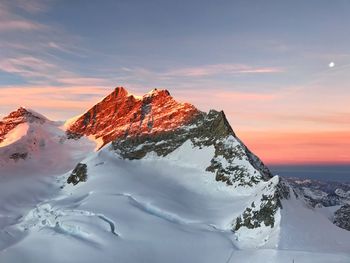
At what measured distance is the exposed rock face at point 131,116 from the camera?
13288 cm

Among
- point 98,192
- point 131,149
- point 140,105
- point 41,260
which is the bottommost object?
point 41,260

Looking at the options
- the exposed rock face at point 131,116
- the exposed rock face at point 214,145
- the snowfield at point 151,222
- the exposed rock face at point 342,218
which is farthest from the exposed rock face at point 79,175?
the exposed rock face at point 342,218

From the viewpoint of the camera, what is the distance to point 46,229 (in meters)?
82.4

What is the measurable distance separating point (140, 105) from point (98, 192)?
60.3 m

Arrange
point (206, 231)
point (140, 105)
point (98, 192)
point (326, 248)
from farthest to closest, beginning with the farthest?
1. point (140, 105)
2. point (98, 192)
3. point (206, 231)
4. point (326, 248)

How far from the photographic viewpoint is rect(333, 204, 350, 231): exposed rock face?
133750 millimetres

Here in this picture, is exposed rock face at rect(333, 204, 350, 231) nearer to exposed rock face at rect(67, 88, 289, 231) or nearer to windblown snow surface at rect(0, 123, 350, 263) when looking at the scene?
exposed rock face at rect(67, 88, 289, 231)

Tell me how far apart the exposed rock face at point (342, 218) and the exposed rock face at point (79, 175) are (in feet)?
232

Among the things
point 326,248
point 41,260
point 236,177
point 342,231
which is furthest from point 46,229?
point 342,231

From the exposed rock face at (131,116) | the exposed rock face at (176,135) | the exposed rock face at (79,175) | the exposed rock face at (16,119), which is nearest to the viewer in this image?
the exposed rock face at (176,135)

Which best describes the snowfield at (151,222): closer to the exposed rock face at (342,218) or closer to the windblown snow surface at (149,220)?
the windblown snow surface at (149,220)

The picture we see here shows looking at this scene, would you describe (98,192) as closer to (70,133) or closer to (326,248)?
(326,248)

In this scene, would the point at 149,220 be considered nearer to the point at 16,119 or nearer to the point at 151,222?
the point at 151,222

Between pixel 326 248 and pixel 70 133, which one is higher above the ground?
pixel 70 133
